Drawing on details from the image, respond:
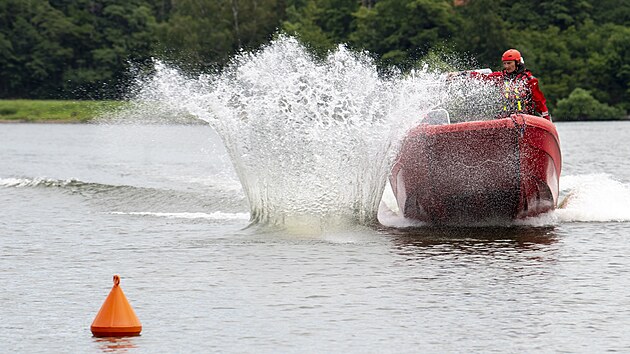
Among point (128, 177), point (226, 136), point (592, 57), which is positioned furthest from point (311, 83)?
point (592, 57)

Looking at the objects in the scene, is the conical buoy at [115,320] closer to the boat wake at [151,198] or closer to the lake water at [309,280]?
the lake water at [309,280]

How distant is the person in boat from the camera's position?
1934 centimetres

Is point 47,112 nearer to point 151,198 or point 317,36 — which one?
point 317,36

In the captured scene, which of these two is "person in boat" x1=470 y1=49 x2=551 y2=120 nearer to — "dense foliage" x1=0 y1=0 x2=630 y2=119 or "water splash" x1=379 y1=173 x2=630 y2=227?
"water splash" x1=379 y1=173 x2=630 y2=227

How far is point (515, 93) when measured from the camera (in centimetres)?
1934

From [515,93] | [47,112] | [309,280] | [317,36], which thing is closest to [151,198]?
[515,93]

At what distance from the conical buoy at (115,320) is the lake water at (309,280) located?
140mm

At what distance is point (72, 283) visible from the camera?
568 inches

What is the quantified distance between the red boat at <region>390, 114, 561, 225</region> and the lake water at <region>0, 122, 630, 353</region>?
413 mm

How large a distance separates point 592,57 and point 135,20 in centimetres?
3630

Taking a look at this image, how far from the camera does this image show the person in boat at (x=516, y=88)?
1934 cm

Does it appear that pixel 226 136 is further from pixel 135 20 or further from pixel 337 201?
pixel 135 20

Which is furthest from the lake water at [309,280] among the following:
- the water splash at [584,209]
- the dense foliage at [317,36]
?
the dense foliage at [317,36]

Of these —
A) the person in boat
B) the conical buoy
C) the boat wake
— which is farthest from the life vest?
the conical buoy
